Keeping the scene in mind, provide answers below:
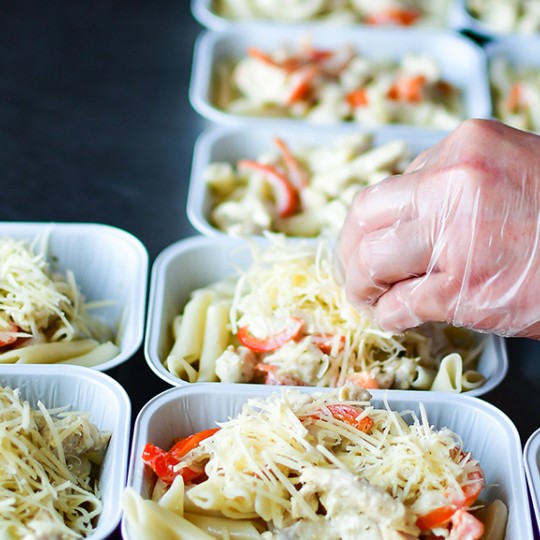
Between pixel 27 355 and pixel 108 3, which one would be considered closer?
pixel 27 355

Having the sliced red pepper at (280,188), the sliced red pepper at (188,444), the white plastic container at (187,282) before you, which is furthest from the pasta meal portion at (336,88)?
the sliced red pepper at (188,444)

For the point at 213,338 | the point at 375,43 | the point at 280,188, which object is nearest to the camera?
the point at 213,338

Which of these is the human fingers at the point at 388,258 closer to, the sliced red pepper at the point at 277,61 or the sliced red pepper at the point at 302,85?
the sliced red pepper at the point at 302,85

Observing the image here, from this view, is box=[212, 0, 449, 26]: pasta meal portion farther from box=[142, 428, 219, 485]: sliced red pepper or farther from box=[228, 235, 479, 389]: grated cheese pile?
box=[142, 428, 219, 485]: sliced red pepper

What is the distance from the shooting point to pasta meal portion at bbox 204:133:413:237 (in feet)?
7.89

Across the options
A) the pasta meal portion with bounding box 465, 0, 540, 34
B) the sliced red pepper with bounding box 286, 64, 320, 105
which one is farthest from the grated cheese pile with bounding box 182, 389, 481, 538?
the pasta meal portion with bounding box 465, 0, 540, 34

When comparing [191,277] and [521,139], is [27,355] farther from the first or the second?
[521,139]

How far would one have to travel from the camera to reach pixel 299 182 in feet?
8.45

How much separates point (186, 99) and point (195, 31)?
19.4 inches

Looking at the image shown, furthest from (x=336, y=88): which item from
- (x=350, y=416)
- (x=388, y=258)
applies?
(x=350, y=416)

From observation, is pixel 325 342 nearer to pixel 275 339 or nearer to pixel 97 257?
pixel 275 339

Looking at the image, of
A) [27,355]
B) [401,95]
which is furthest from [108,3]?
[27,355]

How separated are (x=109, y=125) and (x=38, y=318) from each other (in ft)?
3.55

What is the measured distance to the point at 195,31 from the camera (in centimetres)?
331
